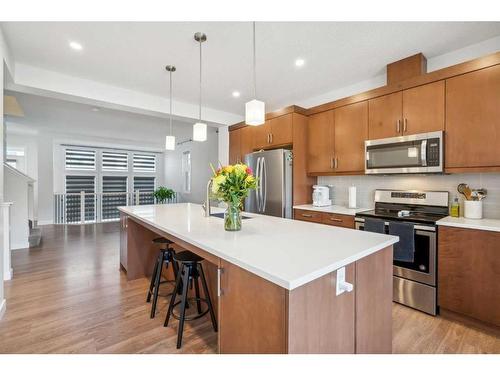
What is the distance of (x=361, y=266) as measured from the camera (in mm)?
1272

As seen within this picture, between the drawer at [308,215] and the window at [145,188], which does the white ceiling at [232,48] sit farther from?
the window at [145,188]

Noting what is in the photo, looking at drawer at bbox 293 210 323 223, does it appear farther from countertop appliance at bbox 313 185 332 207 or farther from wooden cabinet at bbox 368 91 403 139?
wooden cabinet at bbox 368 91 403 139

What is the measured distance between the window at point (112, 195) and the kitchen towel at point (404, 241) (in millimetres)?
7864

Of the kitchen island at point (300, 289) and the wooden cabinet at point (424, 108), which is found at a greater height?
the wooden cabinet at point (424, 108)

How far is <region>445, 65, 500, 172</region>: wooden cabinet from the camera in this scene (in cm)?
208

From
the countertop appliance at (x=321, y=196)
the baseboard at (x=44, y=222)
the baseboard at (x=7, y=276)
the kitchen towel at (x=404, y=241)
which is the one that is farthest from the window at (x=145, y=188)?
the kitchen towel at (x=404, y=241)

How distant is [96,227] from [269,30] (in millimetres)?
6292

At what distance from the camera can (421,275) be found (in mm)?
2238

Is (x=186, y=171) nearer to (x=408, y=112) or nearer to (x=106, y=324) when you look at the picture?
(x=106, y=324)

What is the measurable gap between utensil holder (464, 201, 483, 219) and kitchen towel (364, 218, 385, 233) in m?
0.73

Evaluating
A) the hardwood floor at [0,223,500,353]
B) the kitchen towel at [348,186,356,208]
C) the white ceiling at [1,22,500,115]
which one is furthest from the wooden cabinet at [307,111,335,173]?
the hardwood floor at [0,223,500,353]

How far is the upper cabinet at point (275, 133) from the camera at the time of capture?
11.7 ft

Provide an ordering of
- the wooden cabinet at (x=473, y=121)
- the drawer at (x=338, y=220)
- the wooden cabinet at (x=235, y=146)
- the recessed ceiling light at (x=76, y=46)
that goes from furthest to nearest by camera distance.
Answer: the wooden cabinet at (x=235, y=146) < the drawer at (x=338, y=220) < the recessed ceiling light at (x=76, y=46) < the wooden cabinet at (x=473, y=121)

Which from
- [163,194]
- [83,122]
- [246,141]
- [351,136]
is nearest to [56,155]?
[83,122]
